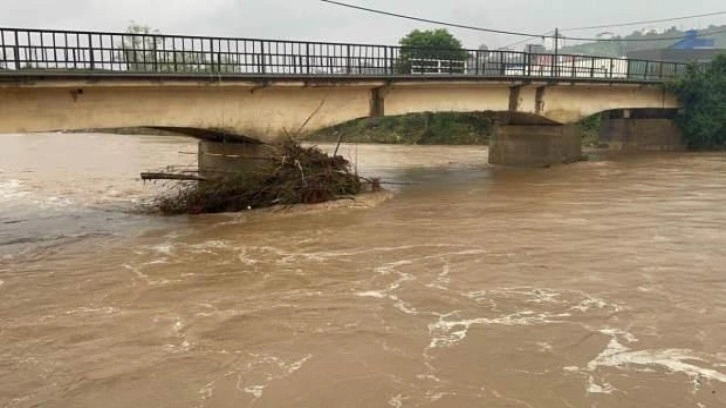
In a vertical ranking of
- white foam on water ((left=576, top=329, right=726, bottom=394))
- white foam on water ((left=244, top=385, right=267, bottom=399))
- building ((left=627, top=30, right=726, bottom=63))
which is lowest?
white foam on water ((left=244, top=385, right=267, bottom=399))

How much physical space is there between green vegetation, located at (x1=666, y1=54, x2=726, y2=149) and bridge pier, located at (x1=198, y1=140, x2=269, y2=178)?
2829 cm

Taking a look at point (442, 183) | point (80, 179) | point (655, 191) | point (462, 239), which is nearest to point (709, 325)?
point (462, 239)

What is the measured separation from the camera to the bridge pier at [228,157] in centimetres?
2226

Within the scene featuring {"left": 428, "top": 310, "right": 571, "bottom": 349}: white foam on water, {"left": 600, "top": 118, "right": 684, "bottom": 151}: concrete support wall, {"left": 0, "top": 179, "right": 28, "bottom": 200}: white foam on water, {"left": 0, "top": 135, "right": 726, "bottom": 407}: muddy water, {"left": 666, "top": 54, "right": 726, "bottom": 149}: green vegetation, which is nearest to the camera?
{"left": 0, "top": 135, "right": 726, "bottom": 407}: muddy water

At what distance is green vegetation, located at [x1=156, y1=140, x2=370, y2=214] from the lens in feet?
68.3

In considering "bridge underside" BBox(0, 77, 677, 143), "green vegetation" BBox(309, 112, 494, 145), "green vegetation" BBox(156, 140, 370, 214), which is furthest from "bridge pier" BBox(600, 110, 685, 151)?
"green vegetation" BBox(156, 140, 370, 214)

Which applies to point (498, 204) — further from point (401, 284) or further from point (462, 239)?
point (401, 284)

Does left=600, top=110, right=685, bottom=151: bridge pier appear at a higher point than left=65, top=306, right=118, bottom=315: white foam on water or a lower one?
higher

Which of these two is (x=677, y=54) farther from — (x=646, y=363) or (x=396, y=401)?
(x=396, y=401)

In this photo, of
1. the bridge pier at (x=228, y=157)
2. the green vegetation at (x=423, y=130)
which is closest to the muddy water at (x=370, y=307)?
the bridge pier at (x=228, y=157)

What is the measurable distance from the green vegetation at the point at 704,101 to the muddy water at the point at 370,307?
2261 cm

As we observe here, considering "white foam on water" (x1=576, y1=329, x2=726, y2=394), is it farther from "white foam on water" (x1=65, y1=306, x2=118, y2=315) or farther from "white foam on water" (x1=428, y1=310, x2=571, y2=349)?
"white foam on water" (x1=65, y1=306, x2=118, y2=315)

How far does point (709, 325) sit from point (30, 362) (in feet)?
28.0

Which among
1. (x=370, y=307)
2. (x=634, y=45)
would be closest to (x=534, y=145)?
(x=370, y=307)
